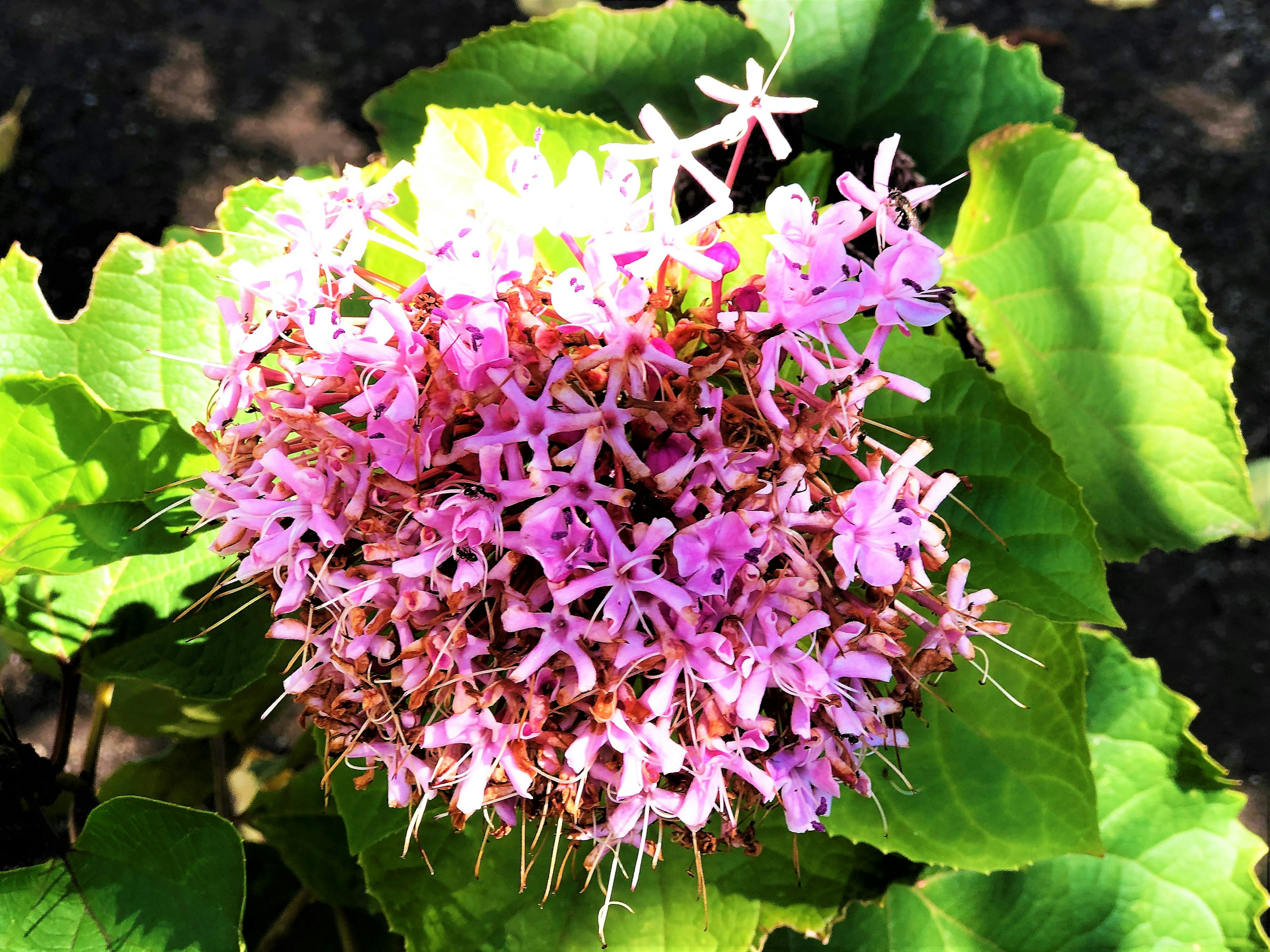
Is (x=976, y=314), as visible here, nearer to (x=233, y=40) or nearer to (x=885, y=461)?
Answer: (x=885, y=461)

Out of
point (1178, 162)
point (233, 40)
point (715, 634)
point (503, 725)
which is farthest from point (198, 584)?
point (1178, 162)

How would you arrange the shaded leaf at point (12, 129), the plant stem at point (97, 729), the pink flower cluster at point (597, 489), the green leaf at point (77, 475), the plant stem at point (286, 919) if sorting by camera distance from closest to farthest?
the pink flower cluster at point (597, 489) → the green leaf at point (77, 475) → the plant stem at point (97, 729) → the plant stem at point (286, 919) → the shaded leaf at point (12, 129)

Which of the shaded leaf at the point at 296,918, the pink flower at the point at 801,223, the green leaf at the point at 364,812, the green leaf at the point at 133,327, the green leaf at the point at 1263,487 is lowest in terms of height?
the shaded leaf at the point at 296,918

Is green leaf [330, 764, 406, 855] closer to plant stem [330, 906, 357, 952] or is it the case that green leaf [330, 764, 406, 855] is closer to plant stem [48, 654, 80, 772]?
plant stem [48, 654, 80, 772]

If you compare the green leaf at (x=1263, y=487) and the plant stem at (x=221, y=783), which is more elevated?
the green leaf at (x=1263, y=487)

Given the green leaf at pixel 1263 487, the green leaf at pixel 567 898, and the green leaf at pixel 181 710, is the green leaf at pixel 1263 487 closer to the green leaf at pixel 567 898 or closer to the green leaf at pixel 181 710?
the green leaf at pixel 567 898

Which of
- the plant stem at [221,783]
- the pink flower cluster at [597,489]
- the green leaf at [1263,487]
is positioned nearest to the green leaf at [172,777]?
the plant stem at [221,783]
